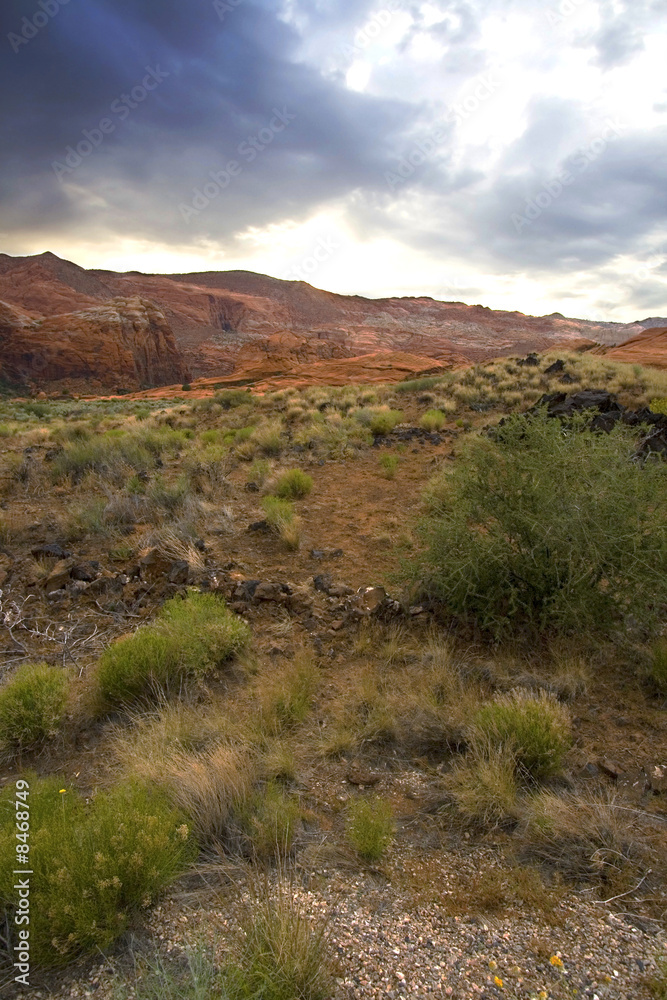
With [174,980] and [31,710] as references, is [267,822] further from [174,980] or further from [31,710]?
[31,710]

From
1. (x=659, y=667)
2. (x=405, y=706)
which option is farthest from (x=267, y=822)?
(x=659, y=667)

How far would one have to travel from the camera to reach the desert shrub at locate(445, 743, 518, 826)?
8.79ft

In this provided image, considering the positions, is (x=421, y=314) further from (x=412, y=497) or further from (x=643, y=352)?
(x=412, y=497)

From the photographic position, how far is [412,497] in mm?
7977

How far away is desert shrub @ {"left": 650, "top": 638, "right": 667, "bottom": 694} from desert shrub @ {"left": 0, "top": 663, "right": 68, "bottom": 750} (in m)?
3.98

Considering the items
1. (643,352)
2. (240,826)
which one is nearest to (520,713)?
(240,826)

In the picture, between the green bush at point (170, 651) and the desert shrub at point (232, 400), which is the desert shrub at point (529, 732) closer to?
the green bush at point (170, 651)

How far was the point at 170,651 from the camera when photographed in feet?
13.1

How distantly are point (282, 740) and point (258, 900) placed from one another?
1.14 meters

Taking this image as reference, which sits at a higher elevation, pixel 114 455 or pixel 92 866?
pixel 114 455

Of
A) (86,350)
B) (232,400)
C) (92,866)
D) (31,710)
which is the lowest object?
(31,710)

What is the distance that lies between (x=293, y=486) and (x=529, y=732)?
569 centimetres

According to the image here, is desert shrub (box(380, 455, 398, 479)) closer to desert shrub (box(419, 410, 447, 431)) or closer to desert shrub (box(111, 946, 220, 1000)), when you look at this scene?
desert shrub (box(419, 410, 447, 431))

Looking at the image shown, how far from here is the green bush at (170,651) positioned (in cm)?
378
